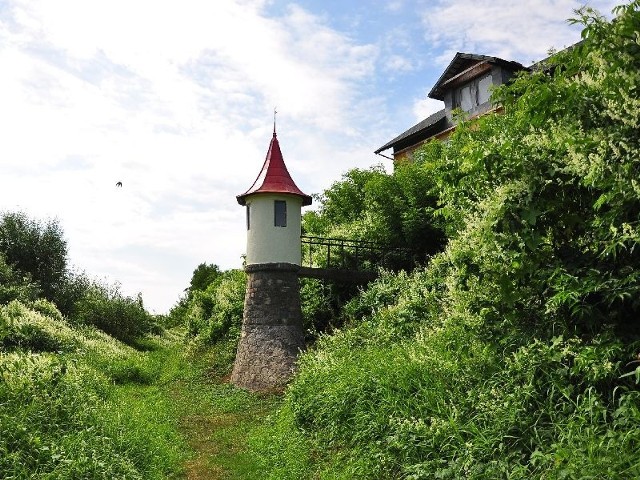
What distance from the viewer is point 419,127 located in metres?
30.8

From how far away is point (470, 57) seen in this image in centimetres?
2569

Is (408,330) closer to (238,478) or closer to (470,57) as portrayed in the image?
(238,478)

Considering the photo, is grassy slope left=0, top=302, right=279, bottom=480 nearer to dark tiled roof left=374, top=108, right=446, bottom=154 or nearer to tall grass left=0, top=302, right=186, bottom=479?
tall grass left=0, top=302, right=186, bottom=479

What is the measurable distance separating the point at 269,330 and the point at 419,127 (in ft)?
59.2

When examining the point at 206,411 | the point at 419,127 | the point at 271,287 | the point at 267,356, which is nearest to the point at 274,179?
the point at 271,287

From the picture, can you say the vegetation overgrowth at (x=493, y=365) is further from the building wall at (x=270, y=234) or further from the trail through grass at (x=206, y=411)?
the building wall at (x=270, y=234)

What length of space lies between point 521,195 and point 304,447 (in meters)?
5.74

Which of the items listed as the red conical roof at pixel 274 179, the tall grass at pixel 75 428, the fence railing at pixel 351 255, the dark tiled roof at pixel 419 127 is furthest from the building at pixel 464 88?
the tall grass at pixel 75 428

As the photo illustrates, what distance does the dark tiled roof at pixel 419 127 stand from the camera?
28600 millimetres

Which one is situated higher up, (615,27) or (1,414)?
(615,27)

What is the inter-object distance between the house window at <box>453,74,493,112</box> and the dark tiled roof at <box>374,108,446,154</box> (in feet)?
4.39

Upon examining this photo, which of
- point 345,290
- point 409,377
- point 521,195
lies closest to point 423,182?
point 345,290

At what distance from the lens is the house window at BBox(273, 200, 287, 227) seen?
59.3 ft

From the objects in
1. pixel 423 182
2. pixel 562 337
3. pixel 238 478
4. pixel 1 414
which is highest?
pixel 423 182
